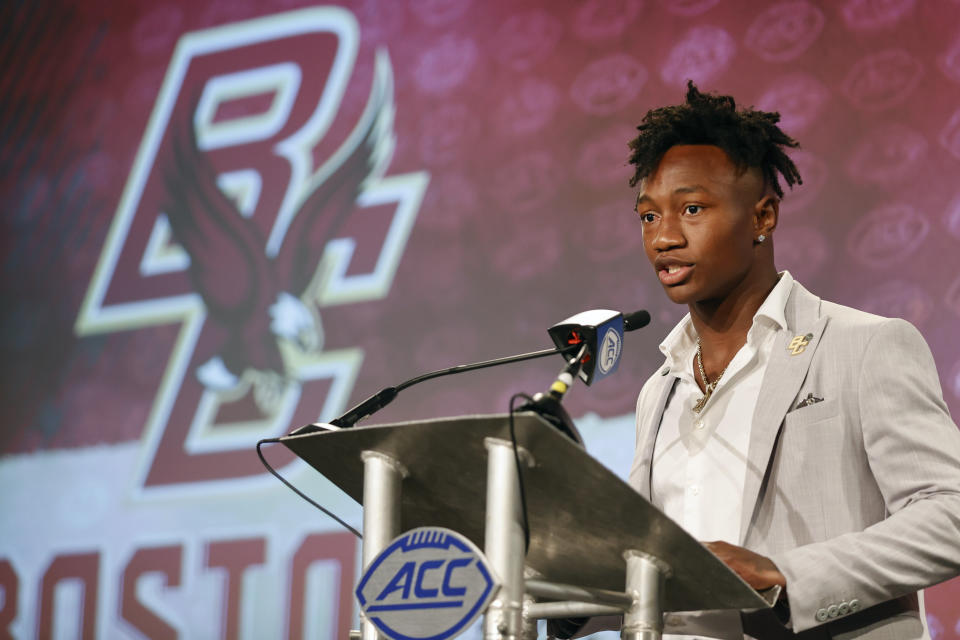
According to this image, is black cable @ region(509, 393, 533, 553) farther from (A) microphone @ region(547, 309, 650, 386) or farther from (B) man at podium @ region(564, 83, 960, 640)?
(B) man at podium @ region(564, 83, 960, 640)

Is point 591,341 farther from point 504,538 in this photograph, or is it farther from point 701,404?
point 701,404

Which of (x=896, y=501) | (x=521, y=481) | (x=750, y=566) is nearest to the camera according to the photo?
(x=521, y=481)

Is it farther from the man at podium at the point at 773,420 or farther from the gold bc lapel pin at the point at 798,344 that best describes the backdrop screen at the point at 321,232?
the gold bc lapel pin at the point at 798,344

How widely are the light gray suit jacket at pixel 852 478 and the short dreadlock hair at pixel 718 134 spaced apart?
0.32m

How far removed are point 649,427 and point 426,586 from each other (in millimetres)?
1009

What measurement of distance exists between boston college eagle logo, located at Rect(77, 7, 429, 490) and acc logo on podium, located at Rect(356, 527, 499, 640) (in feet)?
7.68

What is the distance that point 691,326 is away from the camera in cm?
242

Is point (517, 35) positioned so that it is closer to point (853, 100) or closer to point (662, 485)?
point (853, 100)

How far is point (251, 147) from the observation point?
4160mm

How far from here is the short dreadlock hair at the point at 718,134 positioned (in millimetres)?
2219

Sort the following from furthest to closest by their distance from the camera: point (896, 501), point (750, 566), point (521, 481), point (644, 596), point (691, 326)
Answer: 1. point (691, 326)
2. point (896, 501)
3. point (750, 566)
4. point (644, 596)
5. point (521, 481)

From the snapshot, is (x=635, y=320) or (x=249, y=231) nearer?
(x=635, y=320)

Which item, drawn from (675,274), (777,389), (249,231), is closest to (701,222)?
(675,274)

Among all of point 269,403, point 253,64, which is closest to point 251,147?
point 253,64
